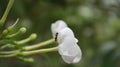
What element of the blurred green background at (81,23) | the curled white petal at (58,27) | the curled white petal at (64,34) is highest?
the curled white petal at (64,34)

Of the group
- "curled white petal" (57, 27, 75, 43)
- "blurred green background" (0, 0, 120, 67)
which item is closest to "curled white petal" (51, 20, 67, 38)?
"curled white petal" (57, 27, 75, 43)

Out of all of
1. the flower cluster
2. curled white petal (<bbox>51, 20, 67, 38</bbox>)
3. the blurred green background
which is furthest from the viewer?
the blurred green background

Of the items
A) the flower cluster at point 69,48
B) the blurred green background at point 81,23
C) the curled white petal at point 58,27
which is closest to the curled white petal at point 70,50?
the flower cluster at point 69,48

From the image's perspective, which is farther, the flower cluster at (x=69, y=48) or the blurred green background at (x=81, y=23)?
the blurred green background at (x=81, y=23)

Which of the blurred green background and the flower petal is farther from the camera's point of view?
the blurred green background

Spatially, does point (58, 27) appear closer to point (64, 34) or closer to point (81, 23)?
point (64, 34)

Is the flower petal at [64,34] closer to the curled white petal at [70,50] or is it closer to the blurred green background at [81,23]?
the curled white petal at [70,50]

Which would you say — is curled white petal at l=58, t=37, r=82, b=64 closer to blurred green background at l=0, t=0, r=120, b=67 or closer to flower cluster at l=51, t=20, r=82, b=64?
flower cluster at l=51, t=20, r=82, b=64

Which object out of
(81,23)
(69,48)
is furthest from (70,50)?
(81,23)
